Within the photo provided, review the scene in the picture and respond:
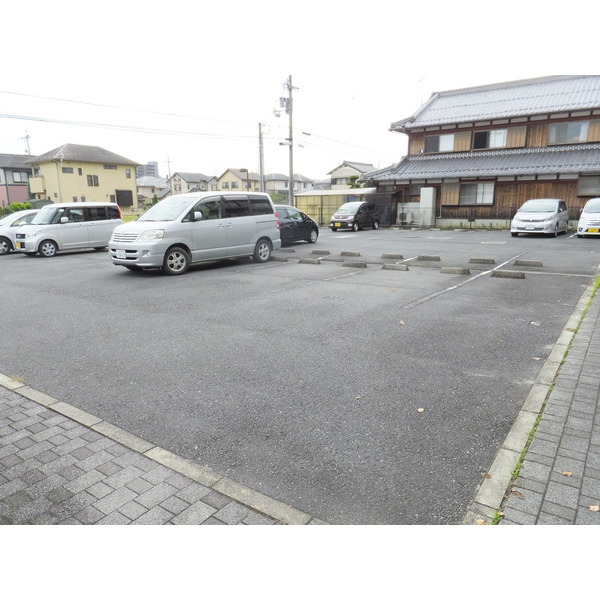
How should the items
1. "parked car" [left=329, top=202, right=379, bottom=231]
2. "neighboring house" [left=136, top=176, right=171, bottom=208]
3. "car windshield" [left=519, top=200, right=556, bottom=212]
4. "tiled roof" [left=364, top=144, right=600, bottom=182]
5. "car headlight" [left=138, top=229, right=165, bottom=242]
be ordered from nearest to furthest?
"car headlight" [left=138, top=229, right=165, bottom=242], "car windshield" [left=519, top=200, right=556, bottom=212], "tiled roof" [left=364, top=144, right=600, bottom=182], "parked car" [left=329, top=202, right=379, bottom=231], "neighboring house" [left=136, top=176, right=171, bottom=208]

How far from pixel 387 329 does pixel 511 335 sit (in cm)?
151

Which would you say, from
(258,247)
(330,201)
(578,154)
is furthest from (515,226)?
(330,201)

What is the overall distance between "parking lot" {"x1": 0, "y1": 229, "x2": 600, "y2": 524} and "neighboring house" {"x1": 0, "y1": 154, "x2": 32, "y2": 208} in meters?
51.6

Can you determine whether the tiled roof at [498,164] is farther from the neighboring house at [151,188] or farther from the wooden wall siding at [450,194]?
the neighboring house at [151,188]

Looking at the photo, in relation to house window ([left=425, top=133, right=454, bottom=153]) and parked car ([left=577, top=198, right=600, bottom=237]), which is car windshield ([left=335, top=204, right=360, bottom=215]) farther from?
parked car ([left=577, top=198, right=600, bottom=237])

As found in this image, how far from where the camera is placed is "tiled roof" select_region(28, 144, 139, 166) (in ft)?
152

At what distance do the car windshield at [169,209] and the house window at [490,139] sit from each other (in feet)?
74.6

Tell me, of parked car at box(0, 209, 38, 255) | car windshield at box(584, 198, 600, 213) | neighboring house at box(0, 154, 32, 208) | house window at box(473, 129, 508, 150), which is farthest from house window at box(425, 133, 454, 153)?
neighboring house at box(0, 154, 32, 208)

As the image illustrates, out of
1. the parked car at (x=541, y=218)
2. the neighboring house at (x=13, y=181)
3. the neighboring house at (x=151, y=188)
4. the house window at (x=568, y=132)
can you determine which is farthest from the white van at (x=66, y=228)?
the neighboring house at (x=151, y=188)

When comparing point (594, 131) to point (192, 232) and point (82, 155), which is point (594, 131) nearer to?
point (192, 232)

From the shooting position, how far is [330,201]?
32906mm

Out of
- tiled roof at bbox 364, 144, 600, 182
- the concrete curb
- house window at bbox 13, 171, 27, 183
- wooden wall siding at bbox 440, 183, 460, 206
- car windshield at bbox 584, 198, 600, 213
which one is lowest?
the concrete curb

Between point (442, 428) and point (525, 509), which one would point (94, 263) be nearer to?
point (442, 428)

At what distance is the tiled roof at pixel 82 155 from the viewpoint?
1822 inches
